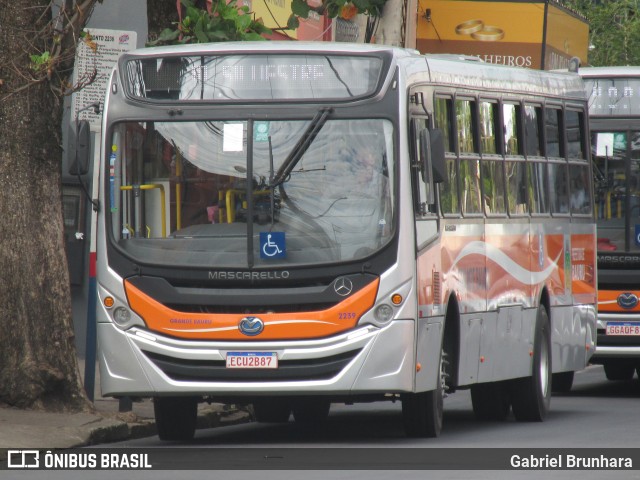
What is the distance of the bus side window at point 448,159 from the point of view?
1430 centimetres

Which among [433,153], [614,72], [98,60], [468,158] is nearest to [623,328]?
[614,72]

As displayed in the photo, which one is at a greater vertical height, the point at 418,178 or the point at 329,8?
the point at 329,8

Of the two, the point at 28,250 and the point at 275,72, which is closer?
the point at 275,72

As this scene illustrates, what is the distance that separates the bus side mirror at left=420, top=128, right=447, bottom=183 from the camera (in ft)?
44.0

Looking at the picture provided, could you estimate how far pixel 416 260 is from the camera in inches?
522

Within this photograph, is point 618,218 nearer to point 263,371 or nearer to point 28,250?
point 28,250

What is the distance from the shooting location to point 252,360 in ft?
42.8

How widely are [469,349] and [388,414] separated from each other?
3.01 m

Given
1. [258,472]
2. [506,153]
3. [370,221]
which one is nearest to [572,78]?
[506,153]

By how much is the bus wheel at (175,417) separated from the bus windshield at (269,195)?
4.12 ft

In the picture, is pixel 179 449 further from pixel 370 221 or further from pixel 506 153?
pixel 506 153

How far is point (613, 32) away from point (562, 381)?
Answer: 88.0ft

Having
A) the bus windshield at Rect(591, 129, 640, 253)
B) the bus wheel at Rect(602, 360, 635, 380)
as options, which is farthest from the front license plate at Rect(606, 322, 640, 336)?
the bus wheel at Rect(602, 360, 635, 380)

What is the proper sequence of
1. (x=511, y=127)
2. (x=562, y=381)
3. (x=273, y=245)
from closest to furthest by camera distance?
(x=273, y=245)
(x=511, y=127)
(x=562, y=381)
